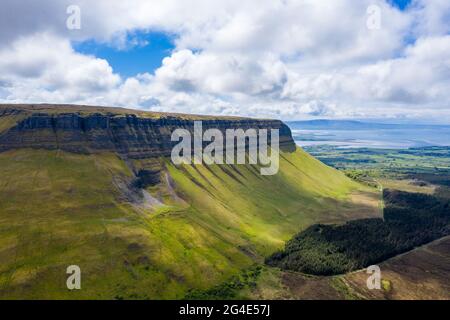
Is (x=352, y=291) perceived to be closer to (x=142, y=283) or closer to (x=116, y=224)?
(x=142, y=283)

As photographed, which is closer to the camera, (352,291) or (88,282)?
(88,282)

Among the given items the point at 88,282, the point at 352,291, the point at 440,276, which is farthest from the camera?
the point at 440,276

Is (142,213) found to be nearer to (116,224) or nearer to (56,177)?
(116,224)

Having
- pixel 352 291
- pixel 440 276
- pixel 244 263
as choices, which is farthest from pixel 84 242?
pixel 440 276

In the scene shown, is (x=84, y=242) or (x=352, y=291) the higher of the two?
(x=84, y=242)

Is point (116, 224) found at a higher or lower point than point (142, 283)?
higher

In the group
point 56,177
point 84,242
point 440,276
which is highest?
point 56,177
